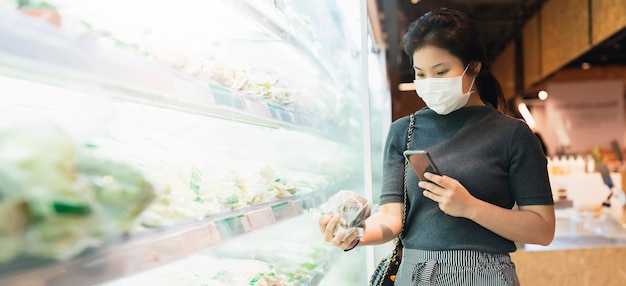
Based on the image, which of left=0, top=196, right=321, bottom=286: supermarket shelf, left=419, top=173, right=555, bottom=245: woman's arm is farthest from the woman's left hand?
left=0, top=196, right=321, bottom=286: supermarket shelf

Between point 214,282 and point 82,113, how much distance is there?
919 millimetres

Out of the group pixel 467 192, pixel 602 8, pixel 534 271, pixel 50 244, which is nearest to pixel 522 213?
pixel 467 192

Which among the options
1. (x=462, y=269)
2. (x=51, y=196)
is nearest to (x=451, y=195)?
(x=462, y=269)

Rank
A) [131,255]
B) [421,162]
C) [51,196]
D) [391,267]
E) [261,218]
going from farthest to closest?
[391,267]
[421,162]
[261,218]
[131,255]
[51,196]

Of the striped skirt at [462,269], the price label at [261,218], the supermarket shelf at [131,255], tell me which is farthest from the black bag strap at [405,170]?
the supermarket shelf at [131,255]

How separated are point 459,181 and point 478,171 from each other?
0.06 m

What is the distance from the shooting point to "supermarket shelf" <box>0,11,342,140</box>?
2.12ft

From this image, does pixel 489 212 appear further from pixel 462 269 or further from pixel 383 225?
pixel 383 225

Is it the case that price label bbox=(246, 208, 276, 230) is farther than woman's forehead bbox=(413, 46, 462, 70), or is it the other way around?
woman's forehead bbox=(413, 46, 462, 70)

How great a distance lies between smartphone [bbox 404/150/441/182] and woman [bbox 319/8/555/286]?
25mm

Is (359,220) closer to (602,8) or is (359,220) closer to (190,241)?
(190,241)

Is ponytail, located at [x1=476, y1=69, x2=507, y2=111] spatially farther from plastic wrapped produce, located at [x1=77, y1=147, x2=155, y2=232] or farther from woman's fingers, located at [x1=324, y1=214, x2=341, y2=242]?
plastic wrapped produce, located at [x1=77, y1=147, x2=155, y2=232]

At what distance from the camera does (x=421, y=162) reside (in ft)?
5.11

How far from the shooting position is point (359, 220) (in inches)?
65.7
